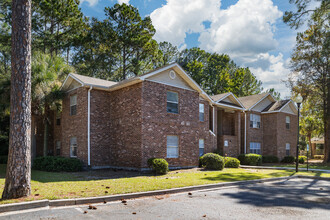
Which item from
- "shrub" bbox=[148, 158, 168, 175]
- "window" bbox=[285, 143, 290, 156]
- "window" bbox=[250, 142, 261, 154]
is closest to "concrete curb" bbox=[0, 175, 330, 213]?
"shrub" bbox=[148, 158, 168, 175]

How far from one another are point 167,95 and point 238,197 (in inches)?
390

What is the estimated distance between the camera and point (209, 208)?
7352 mm

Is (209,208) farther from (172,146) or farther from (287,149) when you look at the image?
(287,149)

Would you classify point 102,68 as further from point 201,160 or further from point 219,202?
point 219,202

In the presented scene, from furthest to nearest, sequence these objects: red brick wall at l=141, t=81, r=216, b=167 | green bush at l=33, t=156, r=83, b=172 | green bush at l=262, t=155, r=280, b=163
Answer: green bush at l=262, t=155, r=280, b=163 < red brick wall at l=141, t=81, r=216, b=167 < green bush at l=33, t=156, r=83, b=172

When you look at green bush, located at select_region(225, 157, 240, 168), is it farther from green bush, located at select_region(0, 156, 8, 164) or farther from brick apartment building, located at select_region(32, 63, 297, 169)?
green bush, located at select_region(0, 156, 8, 164)

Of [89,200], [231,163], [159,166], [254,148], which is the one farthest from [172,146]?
[254,148]

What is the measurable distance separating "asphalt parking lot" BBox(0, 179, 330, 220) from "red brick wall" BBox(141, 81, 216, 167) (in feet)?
23.3

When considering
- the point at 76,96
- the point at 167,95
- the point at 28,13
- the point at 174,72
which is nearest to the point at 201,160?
the point at 167,95

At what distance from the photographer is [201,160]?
749 inches

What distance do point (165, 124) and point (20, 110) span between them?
34.2 ft

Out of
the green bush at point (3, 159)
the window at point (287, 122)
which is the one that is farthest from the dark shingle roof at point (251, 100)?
the green bush at point (3, 159)

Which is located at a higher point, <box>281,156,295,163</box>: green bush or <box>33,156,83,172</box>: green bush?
<box>33,156,83,172</box>: green bush

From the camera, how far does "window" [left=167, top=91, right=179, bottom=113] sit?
17.9 m
